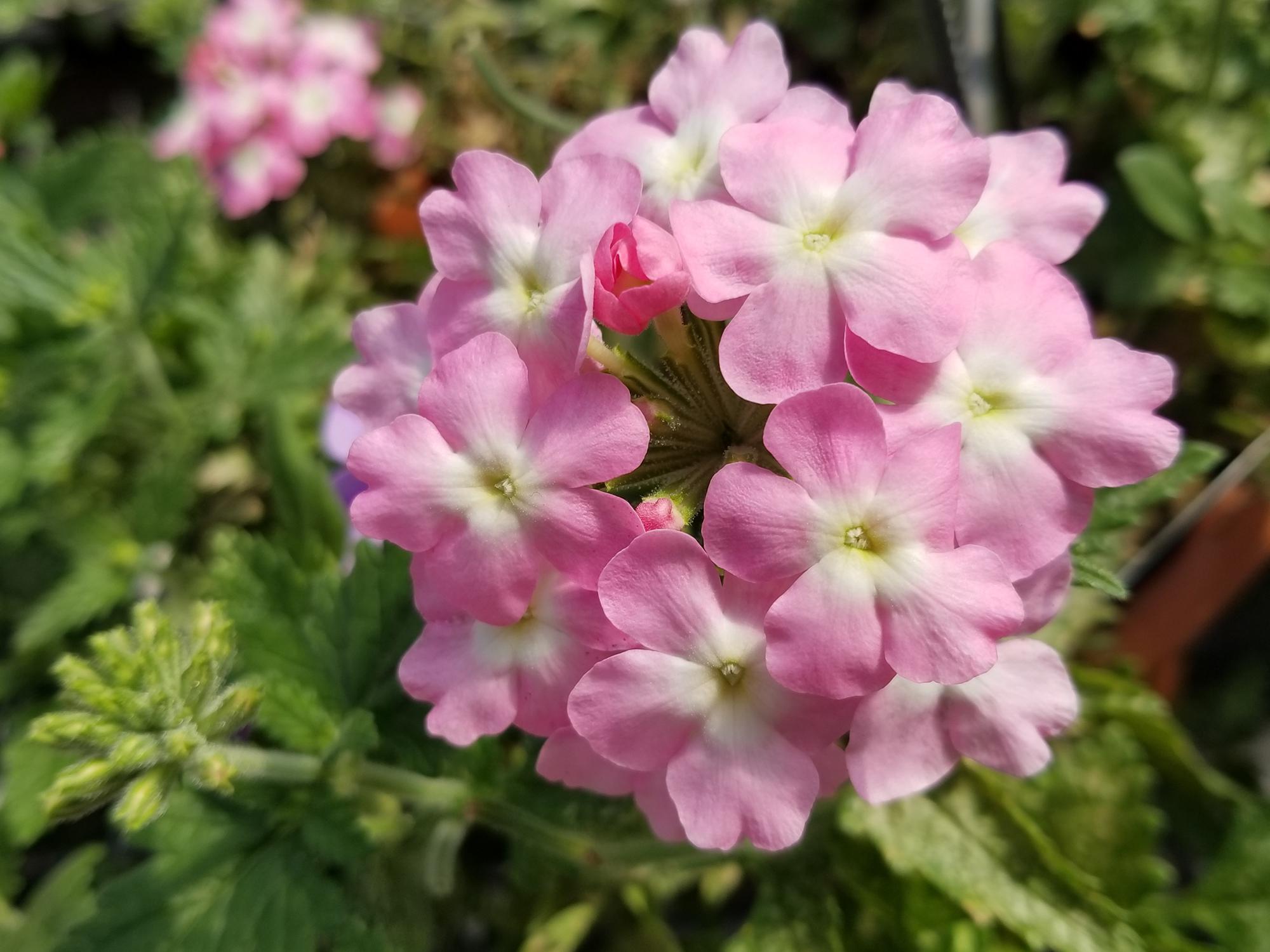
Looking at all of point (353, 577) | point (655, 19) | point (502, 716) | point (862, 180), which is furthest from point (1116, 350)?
point (655, 19)

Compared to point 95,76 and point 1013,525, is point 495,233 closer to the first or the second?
point 1013,525

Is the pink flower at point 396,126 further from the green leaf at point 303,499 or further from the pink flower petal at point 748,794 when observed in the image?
the pink flower petal at point 748,794

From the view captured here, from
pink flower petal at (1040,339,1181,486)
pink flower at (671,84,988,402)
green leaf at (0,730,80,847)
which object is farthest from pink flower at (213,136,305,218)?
pink flower petal at (1040,339,1181,486)

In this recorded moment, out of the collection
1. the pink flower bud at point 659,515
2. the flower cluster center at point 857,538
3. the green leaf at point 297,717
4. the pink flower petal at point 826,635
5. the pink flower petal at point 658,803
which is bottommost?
the green leaf at point 297,717

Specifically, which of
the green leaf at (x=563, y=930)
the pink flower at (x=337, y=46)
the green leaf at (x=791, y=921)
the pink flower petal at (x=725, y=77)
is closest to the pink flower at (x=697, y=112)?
the pink flower petal at (x=725, y=77)

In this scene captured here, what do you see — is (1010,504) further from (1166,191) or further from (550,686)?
(1166,191)

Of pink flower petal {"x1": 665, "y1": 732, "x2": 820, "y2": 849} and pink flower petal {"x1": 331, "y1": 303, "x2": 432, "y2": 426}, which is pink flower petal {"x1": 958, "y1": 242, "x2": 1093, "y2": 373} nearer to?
pink flower petal {"x1": 665, "y1": 732, "x2": 820, "y2": 849}

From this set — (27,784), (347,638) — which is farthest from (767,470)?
(27,784)
